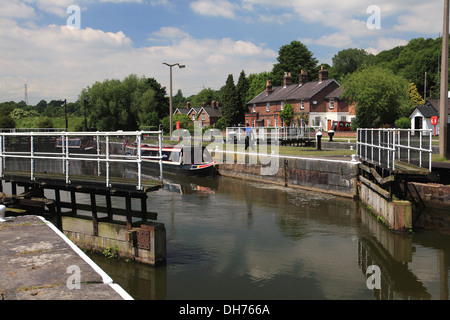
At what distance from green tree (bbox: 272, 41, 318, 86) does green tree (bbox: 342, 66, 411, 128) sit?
34.1 m

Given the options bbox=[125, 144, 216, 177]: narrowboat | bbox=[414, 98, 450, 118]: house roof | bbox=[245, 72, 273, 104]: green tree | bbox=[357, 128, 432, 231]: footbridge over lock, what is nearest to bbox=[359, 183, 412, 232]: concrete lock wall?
bbox=[357, 128, 432, 231]: footbridge over lock

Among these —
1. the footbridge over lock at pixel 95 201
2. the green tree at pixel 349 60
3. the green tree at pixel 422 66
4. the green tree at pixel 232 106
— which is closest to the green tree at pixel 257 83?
the green tree at pixel 232 106

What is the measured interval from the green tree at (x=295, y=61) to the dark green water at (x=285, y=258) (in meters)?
66.1

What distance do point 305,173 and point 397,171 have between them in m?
10.2

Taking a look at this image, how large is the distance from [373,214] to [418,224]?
1864mm

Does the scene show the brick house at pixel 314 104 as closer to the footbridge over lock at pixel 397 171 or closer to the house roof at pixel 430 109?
the house roof at pixel 430 109

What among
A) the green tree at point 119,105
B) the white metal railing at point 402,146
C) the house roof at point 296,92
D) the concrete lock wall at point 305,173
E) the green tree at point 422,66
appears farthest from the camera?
the green tree at point 422,66

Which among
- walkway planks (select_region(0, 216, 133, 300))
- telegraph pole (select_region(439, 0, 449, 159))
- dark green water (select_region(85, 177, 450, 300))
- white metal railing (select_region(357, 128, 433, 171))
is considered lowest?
dark green water (select_region(85, 177, 450, 300))

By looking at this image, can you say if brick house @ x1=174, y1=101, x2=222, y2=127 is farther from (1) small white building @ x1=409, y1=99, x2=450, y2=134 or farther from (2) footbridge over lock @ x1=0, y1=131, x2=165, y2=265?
(2) footbridge over lock @ x1=0, y1=131, x2=165, y2=265

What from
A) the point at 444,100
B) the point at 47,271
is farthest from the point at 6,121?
the point at 47,271

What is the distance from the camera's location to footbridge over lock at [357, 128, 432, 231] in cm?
1287

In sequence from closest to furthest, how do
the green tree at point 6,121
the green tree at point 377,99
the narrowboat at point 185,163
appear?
the narrowboat at point 185,163 → the green tree at point 377,99 → the green tree at point 6,121

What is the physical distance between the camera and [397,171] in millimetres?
12273

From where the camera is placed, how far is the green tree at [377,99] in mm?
45312
